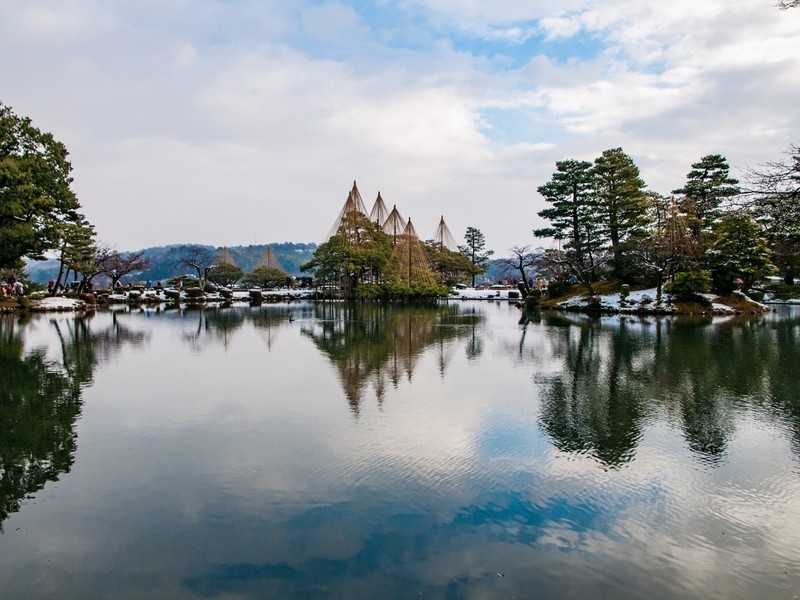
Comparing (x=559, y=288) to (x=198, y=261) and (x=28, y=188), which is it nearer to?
(x=28, y=188)

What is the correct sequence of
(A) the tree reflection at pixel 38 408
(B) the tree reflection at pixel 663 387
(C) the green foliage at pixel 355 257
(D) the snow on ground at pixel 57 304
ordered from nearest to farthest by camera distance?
(A) the tree reflection at pixel 38 408 < (B) the tree reflection at pixel 663 387 < (D) the snow on ground at pixel 57 304 < (C) the green foliage at pixel 355 257

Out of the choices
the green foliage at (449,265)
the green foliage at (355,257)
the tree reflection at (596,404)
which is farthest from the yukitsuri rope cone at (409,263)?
the tree reflection at (596,404)

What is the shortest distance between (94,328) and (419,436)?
18960 millimetres

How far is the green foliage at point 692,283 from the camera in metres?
26.0

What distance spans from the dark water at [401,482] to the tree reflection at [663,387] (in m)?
0.06

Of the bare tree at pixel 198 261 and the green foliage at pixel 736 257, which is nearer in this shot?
the green foliage at pixel 736 257

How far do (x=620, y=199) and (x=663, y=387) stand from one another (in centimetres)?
2552

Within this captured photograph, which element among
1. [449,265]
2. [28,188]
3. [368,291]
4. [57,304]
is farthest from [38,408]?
[449,265]

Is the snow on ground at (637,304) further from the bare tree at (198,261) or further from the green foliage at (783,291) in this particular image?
the bare tree at (198,261)

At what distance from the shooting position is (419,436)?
6500 millimetres

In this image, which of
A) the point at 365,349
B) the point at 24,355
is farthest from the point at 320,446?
the point at 24,355

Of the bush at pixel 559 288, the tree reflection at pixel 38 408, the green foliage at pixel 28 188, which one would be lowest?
the tree reflection at pixel 38 408

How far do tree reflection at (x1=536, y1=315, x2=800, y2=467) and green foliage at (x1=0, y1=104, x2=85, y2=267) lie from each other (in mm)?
22366

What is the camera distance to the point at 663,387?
929cm
